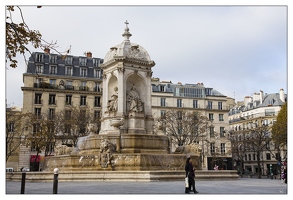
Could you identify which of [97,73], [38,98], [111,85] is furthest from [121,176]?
[97,73]

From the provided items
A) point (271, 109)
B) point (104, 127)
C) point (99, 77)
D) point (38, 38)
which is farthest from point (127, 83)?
point (271, 109)

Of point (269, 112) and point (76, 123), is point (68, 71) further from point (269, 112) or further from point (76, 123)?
point (269, 112)

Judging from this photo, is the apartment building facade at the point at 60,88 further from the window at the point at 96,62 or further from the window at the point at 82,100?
the window at the point at 96,62

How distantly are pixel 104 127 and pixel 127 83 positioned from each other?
12.0 ft

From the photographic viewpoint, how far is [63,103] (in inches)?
2596

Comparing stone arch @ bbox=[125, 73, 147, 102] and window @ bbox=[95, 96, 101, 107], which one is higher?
window @ bbox=[95, 96, 101, 107]

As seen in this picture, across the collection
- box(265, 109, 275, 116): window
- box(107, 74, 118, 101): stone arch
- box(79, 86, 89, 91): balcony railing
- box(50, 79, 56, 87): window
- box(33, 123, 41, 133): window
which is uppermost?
box(50, 79, 56, 87): window

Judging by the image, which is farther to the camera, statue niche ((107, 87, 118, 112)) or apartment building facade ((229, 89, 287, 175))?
apartment building facade ((229, 89, 287, 175))

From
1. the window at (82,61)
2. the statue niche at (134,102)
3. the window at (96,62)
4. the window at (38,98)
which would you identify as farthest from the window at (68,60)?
the statue niche at (134,102)

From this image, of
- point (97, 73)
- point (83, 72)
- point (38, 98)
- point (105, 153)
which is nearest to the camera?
point (105, 153)

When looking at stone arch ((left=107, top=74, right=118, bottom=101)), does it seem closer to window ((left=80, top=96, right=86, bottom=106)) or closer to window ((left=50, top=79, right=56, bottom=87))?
window ((left=80, top=96, right=86, bottom=106))

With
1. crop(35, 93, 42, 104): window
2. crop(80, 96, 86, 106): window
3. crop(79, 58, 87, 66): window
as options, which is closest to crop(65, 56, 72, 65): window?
crop(79, 58, 87, 66): window
